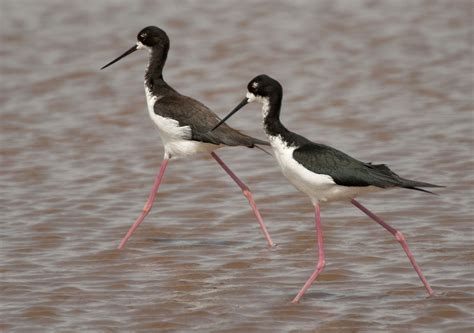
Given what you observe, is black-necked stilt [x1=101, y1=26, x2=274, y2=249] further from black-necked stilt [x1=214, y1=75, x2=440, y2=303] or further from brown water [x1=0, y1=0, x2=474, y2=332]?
black-necked stilt [x1=214, y1=75, x2=440, y2=303]

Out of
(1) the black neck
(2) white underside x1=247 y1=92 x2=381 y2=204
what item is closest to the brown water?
(2) white underside x1=247 y1=92 x2=381 y2=204

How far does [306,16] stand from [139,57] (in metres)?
2.79

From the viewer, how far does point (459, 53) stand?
1515 cm

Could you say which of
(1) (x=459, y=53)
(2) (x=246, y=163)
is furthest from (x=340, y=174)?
(1) (x=459, y=53)

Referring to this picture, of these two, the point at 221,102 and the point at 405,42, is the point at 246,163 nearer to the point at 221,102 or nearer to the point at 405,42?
the point at 221,102

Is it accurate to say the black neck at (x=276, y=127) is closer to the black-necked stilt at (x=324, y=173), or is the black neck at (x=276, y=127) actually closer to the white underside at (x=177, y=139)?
the black-necked stilt at (x=324, y=173)

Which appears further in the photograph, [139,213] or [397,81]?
[397,81]

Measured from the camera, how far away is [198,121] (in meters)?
9.34

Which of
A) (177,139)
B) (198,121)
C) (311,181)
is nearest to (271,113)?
(311,181)

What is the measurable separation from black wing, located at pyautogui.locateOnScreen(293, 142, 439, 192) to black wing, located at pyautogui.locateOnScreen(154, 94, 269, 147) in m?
1.38

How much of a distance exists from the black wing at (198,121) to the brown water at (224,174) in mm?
819

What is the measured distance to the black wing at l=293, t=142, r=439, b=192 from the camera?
749 centimetres

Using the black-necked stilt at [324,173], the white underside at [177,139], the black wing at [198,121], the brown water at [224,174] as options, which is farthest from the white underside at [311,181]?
the white underside at [177,139]

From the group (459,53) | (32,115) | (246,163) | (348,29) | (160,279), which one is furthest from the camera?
(348,29)
